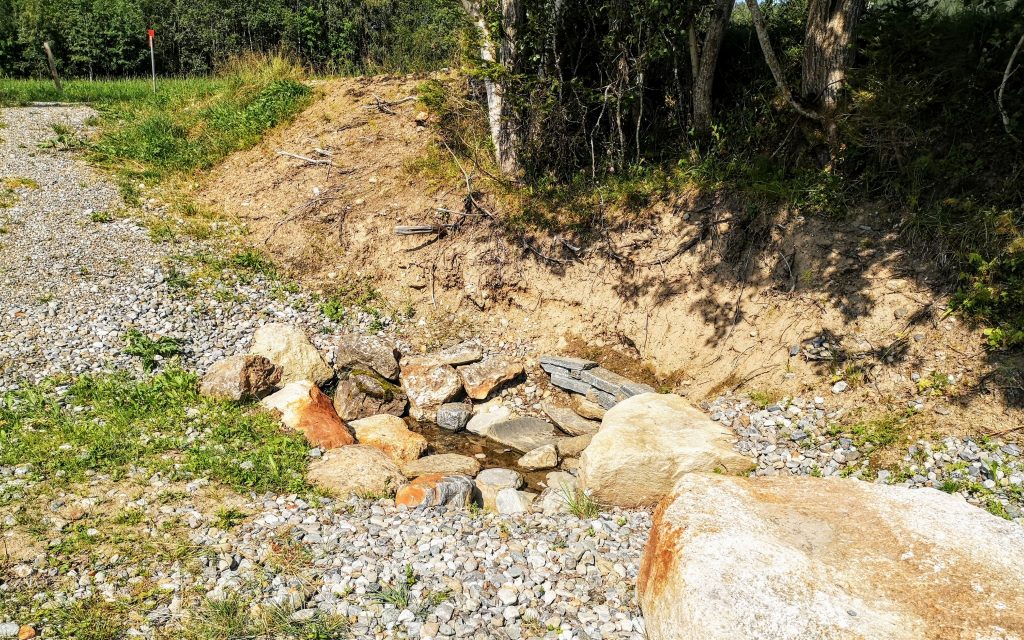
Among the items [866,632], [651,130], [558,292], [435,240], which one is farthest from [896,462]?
[435,240]

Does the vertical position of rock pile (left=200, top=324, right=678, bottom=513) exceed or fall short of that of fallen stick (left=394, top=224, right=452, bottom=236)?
it falls short

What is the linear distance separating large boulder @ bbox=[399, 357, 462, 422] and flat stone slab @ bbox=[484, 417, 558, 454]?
818mm

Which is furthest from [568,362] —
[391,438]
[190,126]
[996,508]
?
[190,126]

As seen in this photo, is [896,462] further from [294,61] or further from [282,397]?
[294,61]

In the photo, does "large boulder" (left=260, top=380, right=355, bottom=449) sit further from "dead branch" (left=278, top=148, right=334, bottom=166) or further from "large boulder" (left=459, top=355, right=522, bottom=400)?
"dead branch" (left=278, top=148, right=334, bottom=166)

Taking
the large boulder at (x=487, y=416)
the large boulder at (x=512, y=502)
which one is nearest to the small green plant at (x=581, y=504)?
the large boulder at (x=512, y=502)

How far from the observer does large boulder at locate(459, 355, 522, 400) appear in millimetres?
8438

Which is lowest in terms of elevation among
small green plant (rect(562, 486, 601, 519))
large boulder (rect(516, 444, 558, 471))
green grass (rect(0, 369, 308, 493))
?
large boulder (rect(516, 444, 558, 471))

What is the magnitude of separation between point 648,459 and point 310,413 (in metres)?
3.67

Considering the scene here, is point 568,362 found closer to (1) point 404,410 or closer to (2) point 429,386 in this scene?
(2) point 429,386

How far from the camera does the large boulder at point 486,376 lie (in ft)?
27.7

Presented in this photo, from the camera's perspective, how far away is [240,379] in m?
7.24

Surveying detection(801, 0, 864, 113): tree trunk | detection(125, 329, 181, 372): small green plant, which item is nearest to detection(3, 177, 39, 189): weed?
detection(125, 329, 181, 372): small green plant

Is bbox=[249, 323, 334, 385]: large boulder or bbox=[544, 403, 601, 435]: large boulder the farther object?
bbox=[249, 323, 334, 385]: large boulder
